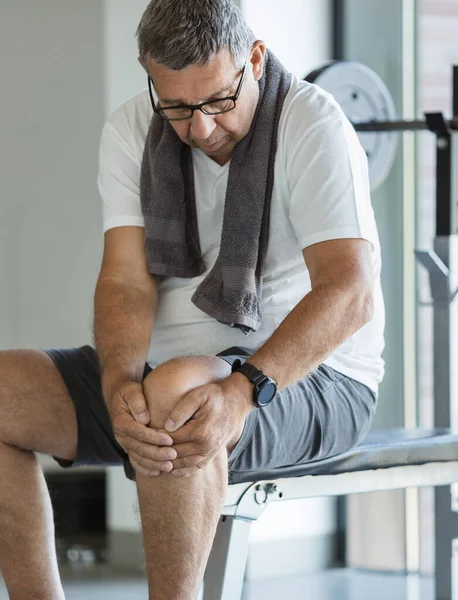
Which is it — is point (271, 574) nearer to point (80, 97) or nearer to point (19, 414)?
point (19, 414)

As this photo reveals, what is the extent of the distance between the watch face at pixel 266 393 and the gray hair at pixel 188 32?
52cm

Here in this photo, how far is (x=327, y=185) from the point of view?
63.5 inches

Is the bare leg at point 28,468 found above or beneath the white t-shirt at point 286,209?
beneath

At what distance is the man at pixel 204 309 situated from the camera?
1394 mm

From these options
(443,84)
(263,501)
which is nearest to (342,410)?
(263,501)

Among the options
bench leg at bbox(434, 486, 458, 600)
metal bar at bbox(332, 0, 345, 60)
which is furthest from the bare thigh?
metal bar at bbox(332, 0, 345, 60)

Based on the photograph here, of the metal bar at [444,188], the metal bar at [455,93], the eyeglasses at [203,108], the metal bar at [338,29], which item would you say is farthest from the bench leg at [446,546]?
the metal bar at [338,29]

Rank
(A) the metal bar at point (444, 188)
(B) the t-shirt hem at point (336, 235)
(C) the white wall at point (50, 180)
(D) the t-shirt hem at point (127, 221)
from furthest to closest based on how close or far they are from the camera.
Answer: (C) the white wall at point (50, 180) → (A) the metal bar at point (444, 188) → (D) the t-shirt hem at point (127, 221) → (B) the t-shirt hem at point (336, 235)

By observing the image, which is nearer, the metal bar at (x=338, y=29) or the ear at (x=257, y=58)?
the ear at (x=257, y=58)

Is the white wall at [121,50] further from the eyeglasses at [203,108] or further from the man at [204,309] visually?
the eyeglasses at [203,108]

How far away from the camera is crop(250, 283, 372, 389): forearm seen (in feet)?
4.83

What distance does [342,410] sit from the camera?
1658mm

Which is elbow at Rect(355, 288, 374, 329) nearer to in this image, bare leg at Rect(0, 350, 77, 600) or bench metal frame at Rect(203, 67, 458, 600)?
bench metal frame at Rect(203, 67, 458, 600)

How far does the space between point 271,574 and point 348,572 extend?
0.23 metres
